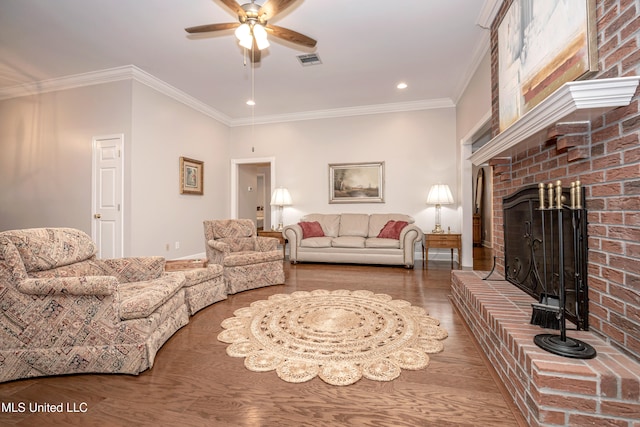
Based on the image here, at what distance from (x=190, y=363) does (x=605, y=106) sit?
8.27 ft

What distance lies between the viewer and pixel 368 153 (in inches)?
220

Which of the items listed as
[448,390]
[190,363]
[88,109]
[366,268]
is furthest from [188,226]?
[448,390]

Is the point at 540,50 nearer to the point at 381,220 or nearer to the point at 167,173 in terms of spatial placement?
the point at 381,220

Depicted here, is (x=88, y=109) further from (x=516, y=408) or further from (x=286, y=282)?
(x=516, y=408)

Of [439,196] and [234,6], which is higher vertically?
[234,6]

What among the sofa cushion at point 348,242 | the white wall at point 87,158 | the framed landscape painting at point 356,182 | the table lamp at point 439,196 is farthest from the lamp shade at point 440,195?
the white wall at point 87,158

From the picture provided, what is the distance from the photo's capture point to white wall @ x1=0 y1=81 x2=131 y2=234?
4.17 meters

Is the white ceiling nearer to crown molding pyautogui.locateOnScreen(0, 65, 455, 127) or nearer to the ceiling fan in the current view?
crown molding pyautogui.locateOnScreen(0, 65, 455, 127)

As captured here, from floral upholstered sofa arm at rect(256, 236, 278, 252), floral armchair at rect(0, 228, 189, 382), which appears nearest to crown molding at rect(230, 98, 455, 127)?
floral upholstered sofa arm at rect(256, 236, 278, 252)

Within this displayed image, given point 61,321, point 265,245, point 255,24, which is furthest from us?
point 265,245

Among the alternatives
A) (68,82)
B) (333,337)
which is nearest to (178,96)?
(68,82)

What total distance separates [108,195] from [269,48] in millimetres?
3085

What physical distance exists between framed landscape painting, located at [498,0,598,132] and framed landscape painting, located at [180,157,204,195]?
4657 mm

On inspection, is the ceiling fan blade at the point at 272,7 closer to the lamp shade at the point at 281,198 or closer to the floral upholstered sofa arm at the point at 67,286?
the floral upholstered sofa arm at the point at 67,286
